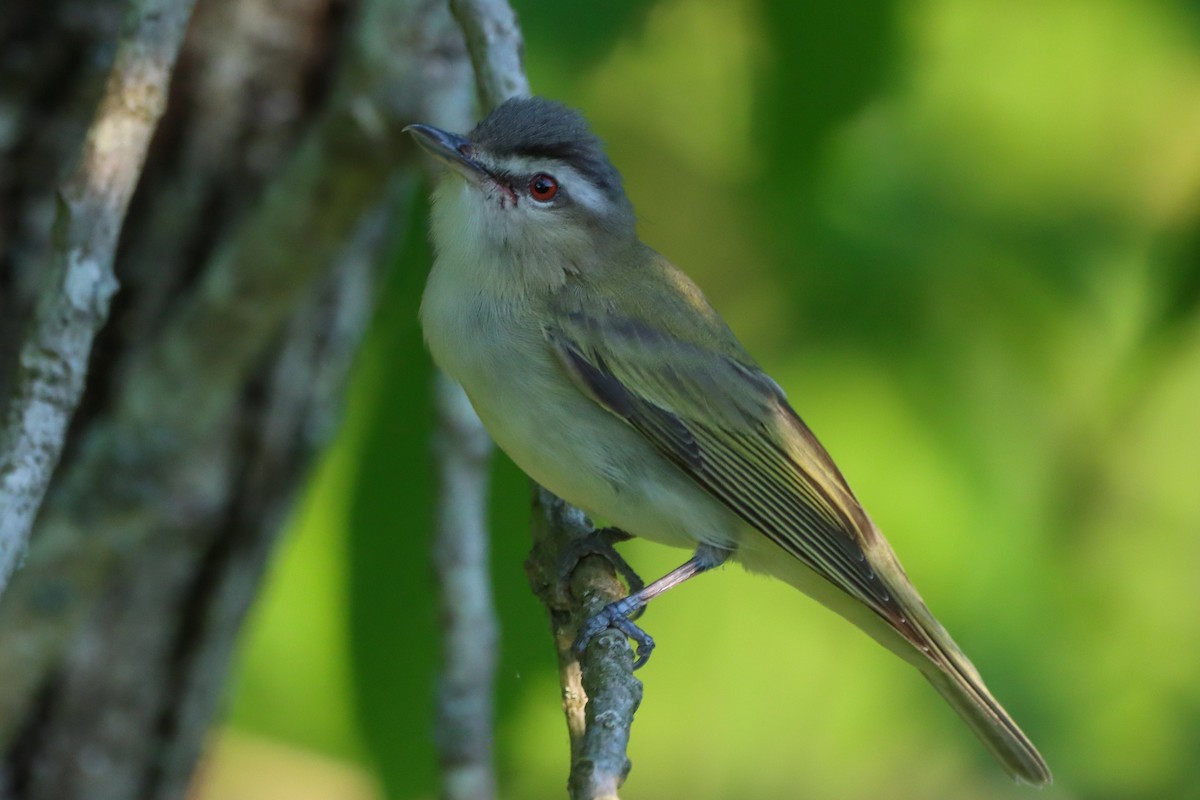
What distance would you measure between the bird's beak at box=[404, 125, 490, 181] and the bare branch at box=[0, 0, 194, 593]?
0.62 m

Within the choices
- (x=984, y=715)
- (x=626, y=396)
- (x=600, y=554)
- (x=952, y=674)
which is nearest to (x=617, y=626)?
(x=600, y=554)

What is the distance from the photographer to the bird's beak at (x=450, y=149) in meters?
3.28

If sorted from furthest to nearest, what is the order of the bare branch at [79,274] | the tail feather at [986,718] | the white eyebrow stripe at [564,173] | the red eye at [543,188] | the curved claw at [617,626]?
the red eye at [543,188] < the white eyebrow stripe at [564,173] < the tail feather at [986,718] < the curved claw at [617,626] < the bare branch at [79,274]

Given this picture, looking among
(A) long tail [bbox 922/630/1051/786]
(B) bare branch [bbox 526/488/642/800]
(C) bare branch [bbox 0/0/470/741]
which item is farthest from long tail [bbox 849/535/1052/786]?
(C) bare branch [bbox 0/0/470/741]

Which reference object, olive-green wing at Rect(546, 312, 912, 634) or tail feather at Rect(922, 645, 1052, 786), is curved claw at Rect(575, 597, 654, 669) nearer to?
olive-green wing at Rect(546, 312, 912, 634)

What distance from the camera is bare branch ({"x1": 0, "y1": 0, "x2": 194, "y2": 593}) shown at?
236cm

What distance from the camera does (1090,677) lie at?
353 cm

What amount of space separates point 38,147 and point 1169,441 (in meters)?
3.31

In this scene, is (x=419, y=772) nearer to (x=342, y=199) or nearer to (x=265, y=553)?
(x=265, y=553)

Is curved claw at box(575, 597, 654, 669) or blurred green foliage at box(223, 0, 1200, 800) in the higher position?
blurred green foliage at box(223, 0, 1200, 800)

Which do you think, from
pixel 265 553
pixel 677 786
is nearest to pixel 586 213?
pixel 265 553

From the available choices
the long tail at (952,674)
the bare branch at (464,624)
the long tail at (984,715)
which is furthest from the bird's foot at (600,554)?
the long tail at (984,715)

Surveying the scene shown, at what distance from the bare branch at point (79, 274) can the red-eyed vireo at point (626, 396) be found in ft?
2.20

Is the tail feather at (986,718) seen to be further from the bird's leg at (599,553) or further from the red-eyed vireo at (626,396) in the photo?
the bird's leg at (599,553)
